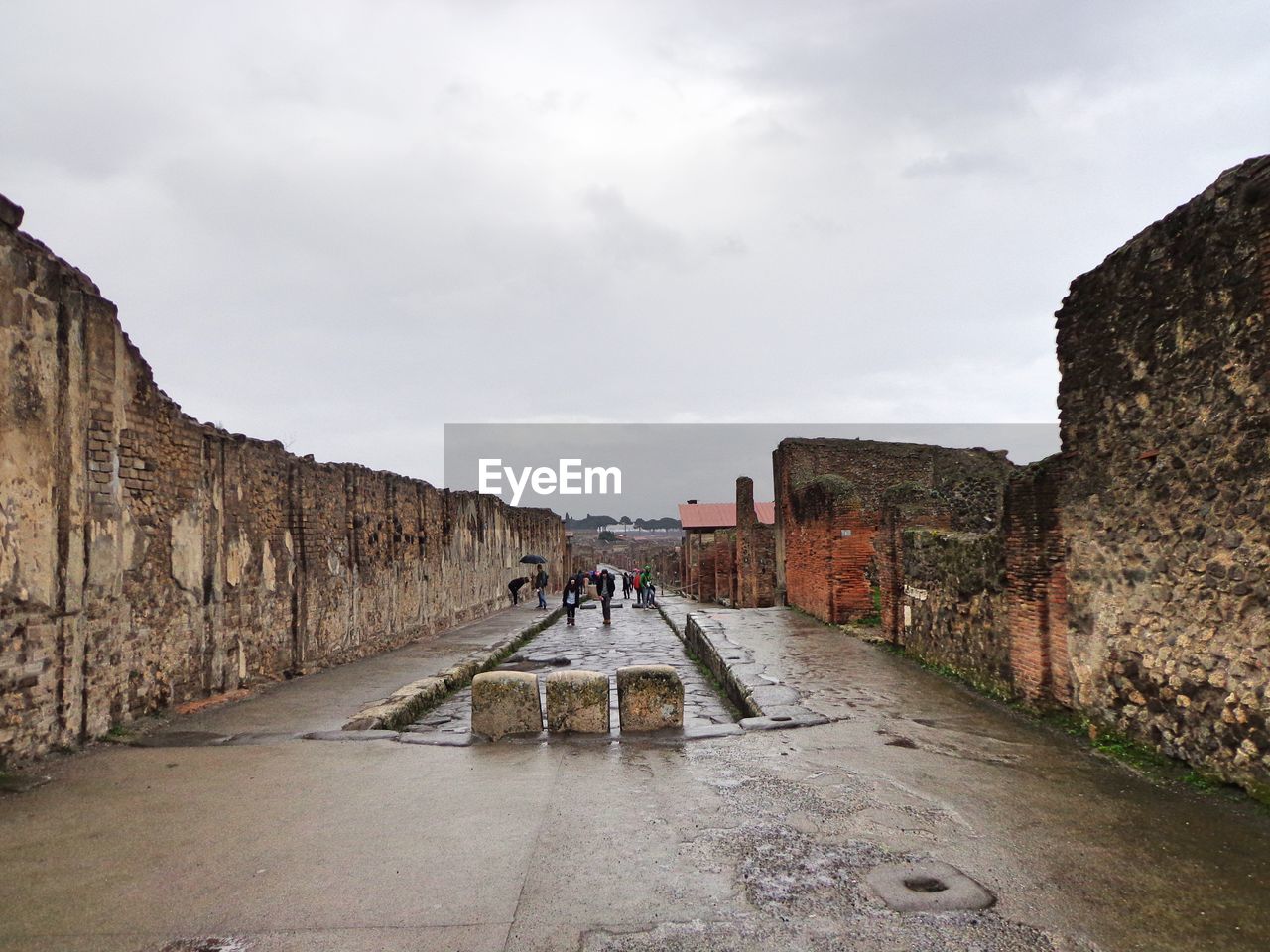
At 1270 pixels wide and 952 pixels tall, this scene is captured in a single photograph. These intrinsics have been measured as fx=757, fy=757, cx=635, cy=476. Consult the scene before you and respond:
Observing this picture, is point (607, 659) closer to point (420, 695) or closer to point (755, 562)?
point (420, 695)

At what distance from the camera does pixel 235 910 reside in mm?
2869

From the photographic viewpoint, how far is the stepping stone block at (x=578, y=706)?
5.83 meters

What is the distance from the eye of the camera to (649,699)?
5.98 meters

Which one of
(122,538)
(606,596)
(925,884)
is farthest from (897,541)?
(606,596)

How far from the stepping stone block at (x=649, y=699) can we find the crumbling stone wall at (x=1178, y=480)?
300 centimetres

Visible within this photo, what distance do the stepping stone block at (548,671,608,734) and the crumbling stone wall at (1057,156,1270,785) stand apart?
11.7 ft

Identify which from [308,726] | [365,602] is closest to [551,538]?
[365,602]

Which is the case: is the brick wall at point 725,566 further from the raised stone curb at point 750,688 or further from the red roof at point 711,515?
the red roof at point 711,515

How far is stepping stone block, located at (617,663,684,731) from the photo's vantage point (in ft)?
19.4

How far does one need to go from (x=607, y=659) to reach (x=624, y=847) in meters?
8.41

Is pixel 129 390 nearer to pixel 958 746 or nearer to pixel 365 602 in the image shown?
pixel 365 602

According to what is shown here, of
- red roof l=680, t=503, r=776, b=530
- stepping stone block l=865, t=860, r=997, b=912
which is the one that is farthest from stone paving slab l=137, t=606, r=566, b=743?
red roof l=680, t=503, r=776, b=530

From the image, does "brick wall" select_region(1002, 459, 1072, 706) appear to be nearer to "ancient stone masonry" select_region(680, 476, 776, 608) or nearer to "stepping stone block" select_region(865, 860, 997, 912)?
"stepping stone block" select_region(865, 860, 997, 912)

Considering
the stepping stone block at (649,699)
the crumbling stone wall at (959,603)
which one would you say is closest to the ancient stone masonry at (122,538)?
the stepping stone block at (649,699)
